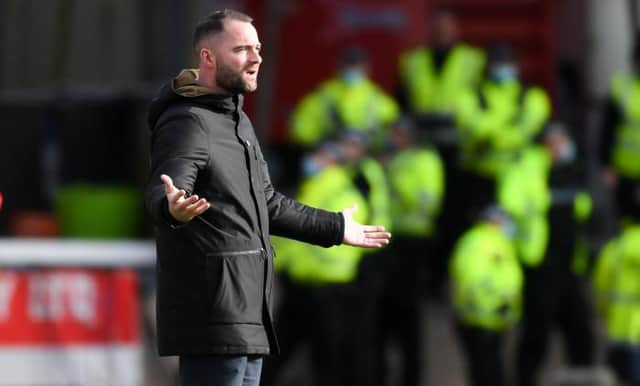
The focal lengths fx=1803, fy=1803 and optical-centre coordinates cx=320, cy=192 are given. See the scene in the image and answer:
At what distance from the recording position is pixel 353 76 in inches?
475

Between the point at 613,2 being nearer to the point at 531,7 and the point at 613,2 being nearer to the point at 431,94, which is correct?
the point at 531,7

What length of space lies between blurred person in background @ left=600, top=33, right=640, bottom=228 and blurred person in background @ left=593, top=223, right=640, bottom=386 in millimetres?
890

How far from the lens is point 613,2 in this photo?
14.3 meters

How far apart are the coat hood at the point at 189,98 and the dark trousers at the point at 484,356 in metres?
5.86

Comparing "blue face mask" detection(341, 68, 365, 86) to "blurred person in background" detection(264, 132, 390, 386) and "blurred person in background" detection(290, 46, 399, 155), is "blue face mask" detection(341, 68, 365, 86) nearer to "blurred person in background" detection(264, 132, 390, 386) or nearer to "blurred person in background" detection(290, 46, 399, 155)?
"blurred person in background" detection(290, 46, 399, 155)

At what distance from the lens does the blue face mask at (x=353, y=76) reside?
12.0 meters

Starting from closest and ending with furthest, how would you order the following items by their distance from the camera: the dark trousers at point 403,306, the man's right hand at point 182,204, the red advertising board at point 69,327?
the man's right hand at point 182,204
the red advertising board at point 69,327
the dark trousers at point 403,306

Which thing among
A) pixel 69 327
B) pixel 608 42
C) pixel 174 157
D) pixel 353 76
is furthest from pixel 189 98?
pixel 608 42

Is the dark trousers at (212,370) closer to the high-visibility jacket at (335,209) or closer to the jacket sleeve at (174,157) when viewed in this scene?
the jacket sleeve at (174,157)

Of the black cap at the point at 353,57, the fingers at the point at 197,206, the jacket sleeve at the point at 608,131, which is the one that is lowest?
the jacket sleeve at the point at 608,131

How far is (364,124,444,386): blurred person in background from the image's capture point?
11.5m

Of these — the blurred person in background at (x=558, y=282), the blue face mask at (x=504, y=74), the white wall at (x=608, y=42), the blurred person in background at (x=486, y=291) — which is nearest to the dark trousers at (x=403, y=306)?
the blurred person in background at (x=486, y=291)

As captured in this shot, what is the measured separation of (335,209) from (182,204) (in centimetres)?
583

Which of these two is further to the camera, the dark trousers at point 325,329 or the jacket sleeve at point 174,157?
the dark trousers at point 325,329
